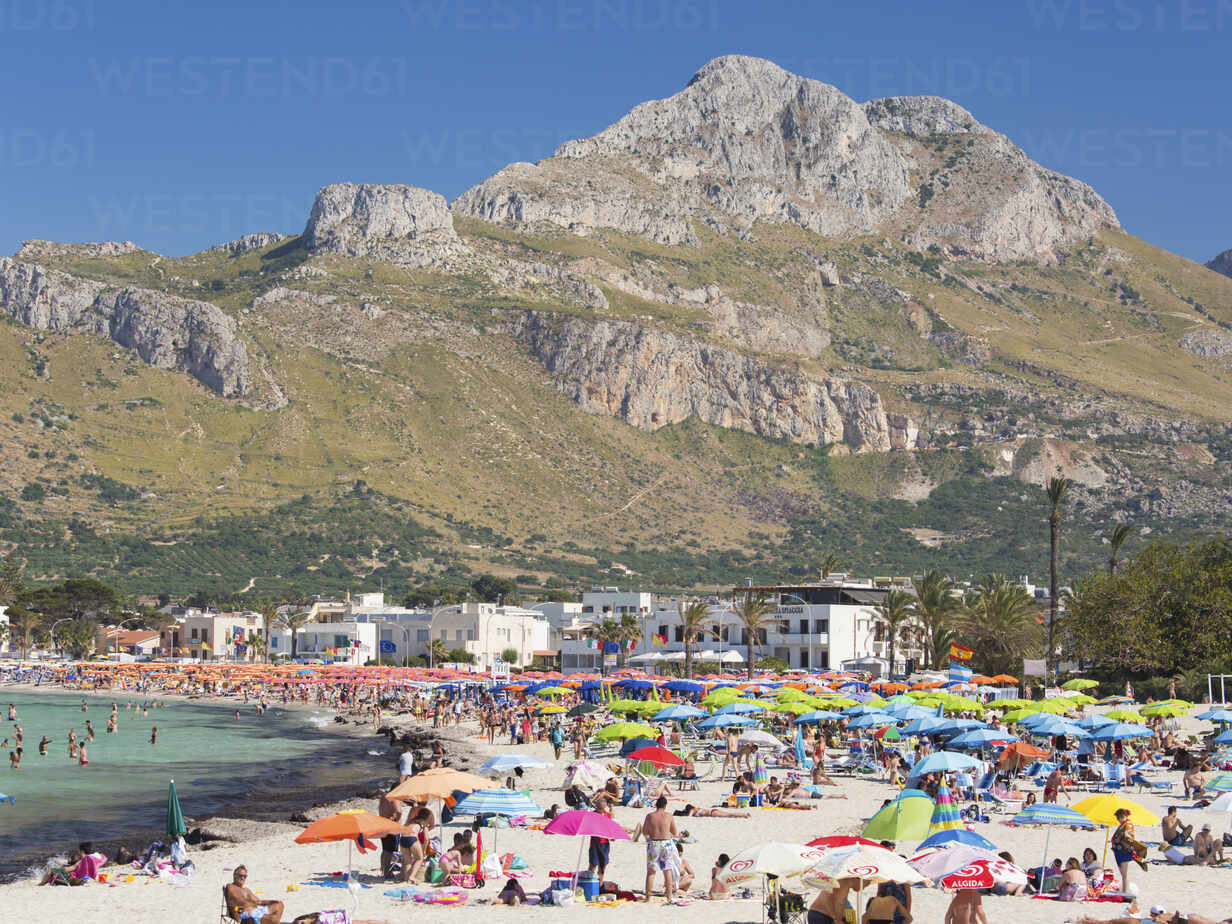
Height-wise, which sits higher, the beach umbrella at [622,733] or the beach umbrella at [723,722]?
the beach umbrella at [723,722]

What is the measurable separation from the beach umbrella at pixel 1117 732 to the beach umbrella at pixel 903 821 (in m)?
16.8

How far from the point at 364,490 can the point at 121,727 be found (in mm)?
88197

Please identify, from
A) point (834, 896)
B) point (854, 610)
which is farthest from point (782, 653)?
point (834, 896)

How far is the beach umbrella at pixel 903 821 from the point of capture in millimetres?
18766

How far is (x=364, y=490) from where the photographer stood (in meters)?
152

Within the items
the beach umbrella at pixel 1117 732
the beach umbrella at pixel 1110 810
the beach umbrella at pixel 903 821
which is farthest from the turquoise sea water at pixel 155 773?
the beach umbrella at pixel 1117 732

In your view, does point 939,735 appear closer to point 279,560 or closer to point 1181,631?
point 1181,631

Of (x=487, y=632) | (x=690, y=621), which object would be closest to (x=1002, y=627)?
(x=690, y=621)

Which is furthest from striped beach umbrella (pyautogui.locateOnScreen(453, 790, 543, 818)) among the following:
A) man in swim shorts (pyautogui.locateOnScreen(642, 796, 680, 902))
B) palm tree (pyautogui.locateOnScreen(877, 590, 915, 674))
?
palm tree (pyautogui.locateOnScreen(877, 590, 915, 674))

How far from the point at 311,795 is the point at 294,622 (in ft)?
239

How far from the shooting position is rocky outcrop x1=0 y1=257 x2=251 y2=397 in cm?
16475

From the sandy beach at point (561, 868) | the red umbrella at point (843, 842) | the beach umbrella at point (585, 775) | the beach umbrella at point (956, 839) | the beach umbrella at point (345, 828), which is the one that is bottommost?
the sandy beach at point (561, 868)

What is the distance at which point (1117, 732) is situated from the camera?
3434cm

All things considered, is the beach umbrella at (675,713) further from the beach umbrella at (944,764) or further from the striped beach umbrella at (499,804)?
the striped beach umbrella at (499,804)
